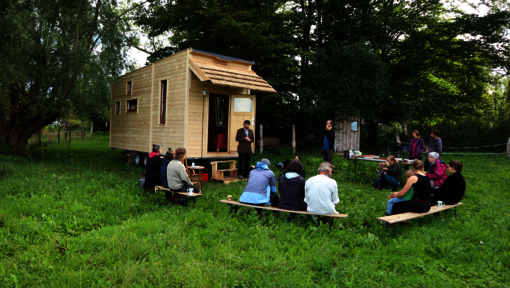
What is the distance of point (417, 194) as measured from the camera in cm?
588

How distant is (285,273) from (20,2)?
44.2ft

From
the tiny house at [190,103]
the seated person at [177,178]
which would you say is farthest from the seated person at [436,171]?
the seated person at [177,178]

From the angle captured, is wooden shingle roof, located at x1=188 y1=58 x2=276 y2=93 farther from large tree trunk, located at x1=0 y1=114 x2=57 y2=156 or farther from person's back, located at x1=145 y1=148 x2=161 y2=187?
large tree trunk, located at x1=0 y1=114 x2=57 y2=156

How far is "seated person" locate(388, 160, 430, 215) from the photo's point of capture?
5.80 metres

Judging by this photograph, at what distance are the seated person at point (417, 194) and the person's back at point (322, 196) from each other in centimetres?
133

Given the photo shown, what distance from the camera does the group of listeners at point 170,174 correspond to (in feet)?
23.0

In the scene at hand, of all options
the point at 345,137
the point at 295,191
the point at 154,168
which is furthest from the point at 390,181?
the point at 345,137

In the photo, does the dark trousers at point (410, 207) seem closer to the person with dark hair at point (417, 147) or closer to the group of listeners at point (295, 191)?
the group of listeners at point (295, 191)

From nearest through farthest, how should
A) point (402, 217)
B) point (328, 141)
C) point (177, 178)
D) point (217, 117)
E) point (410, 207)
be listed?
1. point (402, 217)
2. point (410, 207)
3. point (177, 178)
4. point (328, 141)
5. point (217, 117)

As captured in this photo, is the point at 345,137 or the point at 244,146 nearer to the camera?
the point at 244,146

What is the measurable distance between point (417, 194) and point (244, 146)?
5647mm

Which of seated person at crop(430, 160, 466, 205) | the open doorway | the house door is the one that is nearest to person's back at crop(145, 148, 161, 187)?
the house door

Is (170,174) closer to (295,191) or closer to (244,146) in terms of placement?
(295,191)

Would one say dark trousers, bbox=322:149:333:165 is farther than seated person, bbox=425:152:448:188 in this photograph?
Yes
